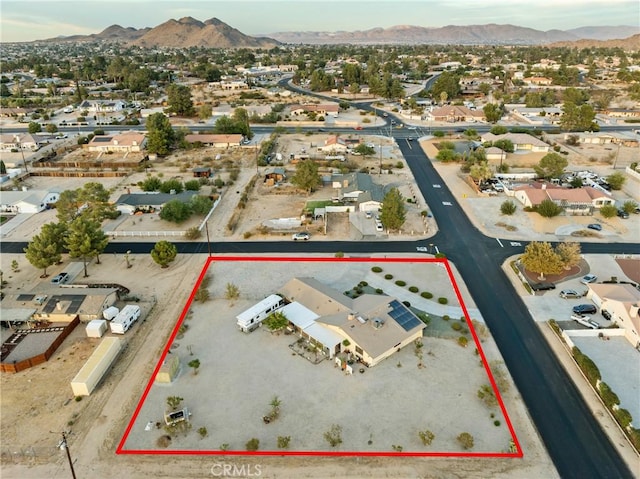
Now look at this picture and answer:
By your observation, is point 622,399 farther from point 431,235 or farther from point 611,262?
point 431,235

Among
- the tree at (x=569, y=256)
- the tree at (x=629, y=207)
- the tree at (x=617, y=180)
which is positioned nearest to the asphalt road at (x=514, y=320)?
the tree at (x=569, y=256)

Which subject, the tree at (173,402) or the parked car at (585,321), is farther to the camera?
the parked car at (585,321)

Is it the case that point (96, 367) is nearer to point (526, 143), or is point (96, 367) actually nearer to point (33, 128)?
point (526, 143)

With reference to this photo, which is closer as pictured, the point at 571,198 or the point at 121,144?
the point at 571,198

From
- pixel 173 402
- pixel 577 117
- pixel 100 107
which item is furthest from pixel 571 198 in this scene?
pixel 100 107

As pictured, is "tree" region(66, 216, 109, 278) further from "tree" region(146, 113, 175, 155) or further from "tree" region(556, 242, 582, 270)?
"tree" region(556, 242, 582, 270)

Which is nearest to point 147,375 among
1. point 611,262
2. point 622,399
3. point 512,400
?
point 512,400

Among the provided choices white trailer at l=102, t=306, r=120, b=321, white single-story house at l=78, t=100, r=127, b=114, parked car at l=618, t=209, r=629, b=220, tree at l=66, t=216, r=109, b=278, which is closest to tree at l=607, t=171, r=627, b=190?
parked car at l=618, t=209, r=629, b=220

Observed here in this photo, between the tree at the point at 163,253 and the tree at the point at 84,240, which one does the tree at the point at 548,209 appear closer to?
the tree at the point at 163,253
